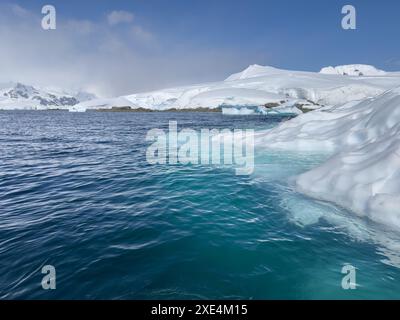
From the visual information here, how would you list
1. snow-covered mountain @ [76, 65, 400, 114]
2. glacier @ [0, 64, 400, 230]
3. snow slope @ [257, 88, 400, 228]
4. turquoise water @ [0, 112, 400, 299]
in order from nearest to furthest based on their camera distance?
turquoise water @ [0, 112, 400, 299]
snow slope @ [257, 88, 400, 228]
glacier @ [0, 64, 400, 230]
snow-covered mountain @ [76, 65, 400, 114]

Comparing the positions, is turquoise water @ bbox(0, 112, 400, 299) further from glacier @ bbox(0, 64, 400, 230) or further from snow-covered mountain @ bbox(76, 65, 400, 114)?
snow-covered mountain @ bbox(76, 65, 400, 114)

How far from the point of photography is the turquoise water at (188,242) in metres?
4.21

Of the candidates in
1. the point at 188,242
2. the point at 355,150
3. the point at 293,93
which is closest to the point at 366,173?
the point at 355,150

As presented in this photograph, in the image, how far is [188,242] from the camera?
572 cm

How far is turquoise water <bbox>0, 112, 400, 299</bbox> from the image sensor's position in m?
4.21

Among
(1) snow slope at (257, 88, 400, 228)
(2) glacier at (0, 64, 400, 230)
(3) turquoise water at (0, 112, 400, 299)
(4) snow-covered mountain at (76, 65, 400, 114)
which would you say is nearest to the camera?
(3) turquoise water at (0, 112, 400, 299)

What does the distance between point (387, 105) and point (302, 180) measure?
224 inches

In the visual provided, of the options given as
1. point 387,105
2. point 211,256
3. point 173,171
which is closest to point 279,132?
point 387,105

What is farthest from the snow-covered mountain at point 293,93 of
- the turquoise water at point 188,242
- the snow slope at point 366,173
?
the turquoise water at point 188,242

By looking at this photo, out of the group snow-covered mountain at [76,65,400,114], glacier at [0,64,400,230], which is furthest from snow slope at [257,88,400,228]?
snow-covered mountain at [76,65,400,114]

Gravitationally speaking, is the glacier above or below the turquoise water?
above

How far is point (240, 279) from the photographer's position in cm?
439

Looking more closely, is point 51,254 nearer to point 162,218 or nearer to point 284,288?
point 162,218

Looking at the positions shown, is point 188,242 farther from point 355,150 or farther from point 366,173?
point 355,150
